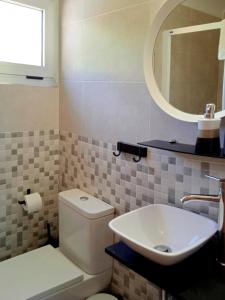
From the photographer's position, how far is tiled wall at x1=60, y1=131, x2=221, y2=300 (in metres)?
1.29

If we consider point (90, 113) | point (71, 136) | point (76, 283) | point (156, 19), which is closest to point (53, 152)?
point (71, 136)

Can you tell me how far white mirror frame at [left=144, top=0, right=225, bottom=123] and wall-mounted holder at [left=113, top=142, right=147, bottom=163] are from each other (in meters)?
0.27

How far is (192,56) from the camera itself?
4.17 ft

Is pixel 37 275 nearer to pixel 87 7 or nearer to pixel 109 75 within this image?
pixel 109 75

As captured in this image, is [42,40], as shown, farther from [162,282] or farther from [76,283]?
[162,282]

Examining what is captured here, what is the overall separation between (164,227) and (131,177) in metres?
0.37

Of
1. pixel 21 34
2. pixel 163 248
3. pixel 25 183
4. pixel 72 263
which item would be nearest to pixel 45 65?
pixel 21 34

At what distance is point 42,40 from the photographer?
2.05m

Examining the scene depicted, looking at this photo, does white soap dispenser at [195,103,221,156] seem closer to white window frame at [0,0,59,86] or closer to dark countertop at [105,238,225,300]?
dark countertop at [105,238,225,300]

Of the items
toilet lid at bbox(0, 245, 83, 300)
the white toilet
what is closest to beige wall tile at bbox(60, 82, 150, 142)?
the white toilet

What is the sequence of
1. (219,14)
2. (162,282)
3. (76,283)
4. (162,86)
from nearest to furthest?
1. (162,282)
2. (219,14)
3. (162,86)
4. (76,283)

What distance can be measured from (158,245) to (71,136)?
1064 mm

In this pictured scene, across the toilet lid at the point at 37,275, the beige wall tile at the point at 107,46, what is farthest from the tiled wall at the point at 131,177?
the beige wall tile at the point at 107,46

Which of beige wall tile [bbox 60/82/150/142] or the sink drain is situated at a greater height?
beige wall tile [bbox 60/82/150/142]
